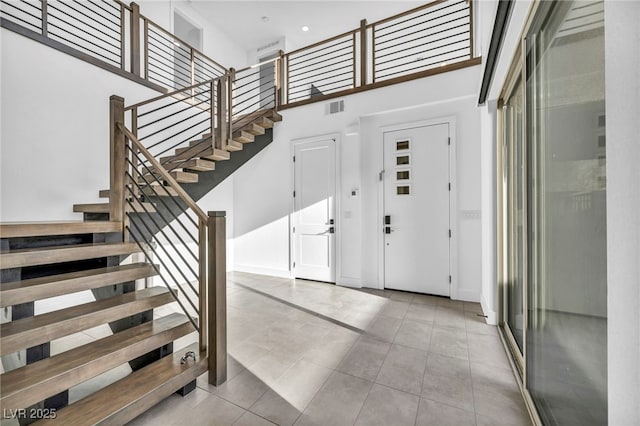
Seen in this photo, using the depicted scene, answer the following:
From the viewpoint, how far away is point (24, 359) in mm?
1583

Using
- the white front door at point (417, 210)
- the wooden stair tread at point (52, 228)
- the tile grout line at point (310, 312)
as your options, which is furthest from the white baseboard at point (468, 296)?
the wooden stair tread at point (52, 228)

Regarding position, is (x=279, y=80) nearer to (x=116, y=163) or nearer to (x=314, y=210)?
(x=314, y=210)

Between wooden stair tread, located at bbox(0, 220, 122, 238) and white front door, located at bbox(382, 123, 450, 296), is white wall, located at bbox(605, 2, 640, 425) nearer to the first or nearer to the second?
wooden stair tread, located at bbox(0, 220, 122, 238)

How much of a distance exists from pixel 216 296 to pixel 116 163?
1548 mm

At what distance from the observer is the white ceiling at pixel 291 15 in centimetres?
537

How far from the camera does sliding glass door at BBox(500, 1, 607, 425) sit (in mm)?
959

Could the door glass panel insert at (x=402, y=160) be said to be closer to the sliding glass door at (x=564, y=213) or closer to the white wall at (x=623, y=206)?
the sliding glass door at (x=564, y=213)

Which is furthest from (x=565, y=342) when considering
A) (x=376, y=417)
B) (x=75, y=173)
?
(x=75, y=173)

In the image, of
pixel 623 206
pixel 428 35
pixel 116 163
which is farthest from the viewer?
pixel 428 35

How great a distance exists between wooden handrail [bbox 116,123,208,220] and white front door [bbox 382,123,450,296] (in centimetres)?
286

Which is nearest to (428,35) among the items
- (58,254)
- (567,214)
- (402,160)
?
(402,160)

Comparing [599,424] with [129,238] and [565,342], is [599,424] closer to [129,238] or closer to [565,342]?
[565,342]

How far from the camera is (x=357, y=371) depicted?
2115 millimetres

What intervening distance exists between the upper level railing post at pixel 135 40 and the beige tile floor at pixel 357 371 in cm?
372
